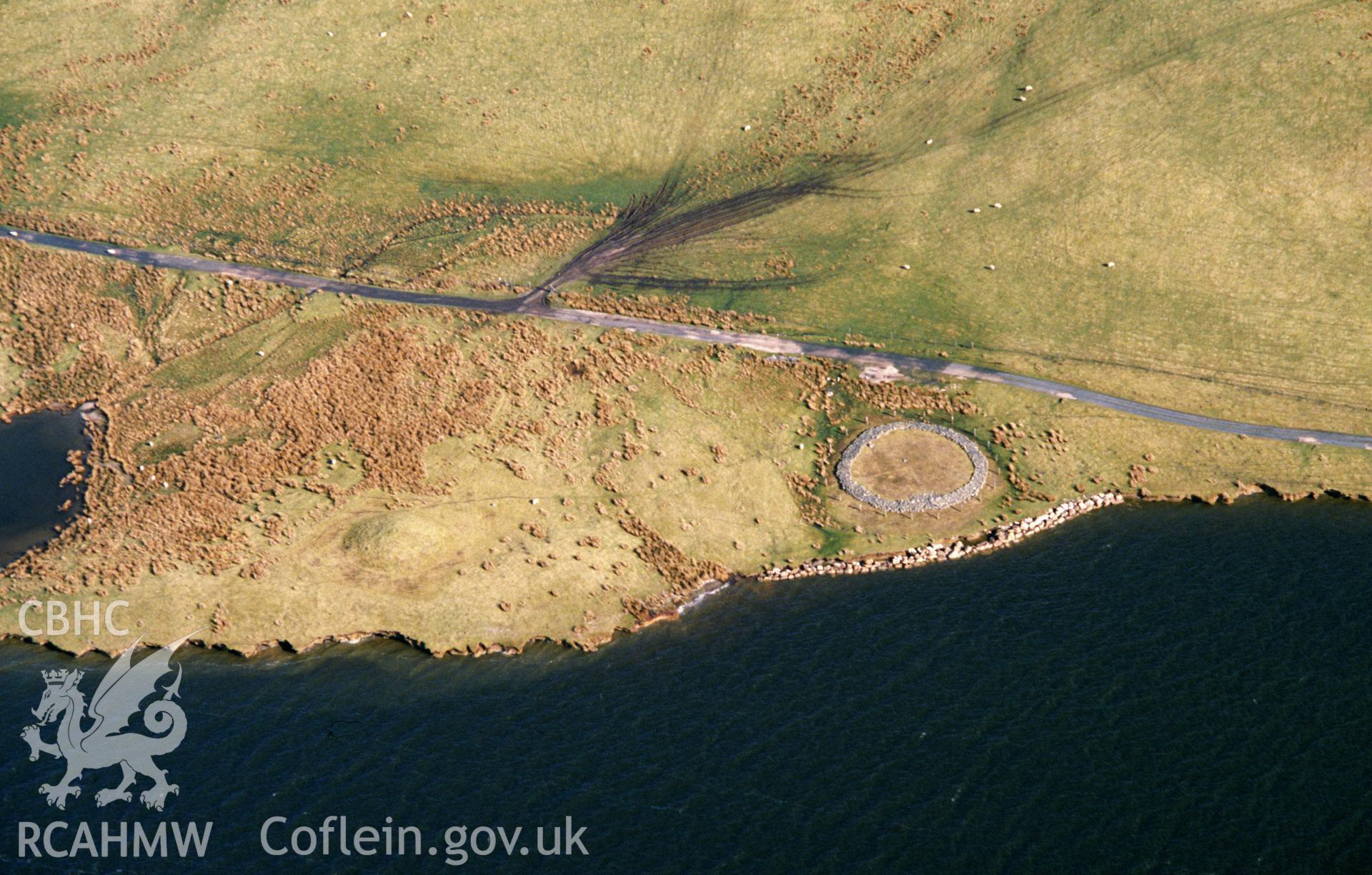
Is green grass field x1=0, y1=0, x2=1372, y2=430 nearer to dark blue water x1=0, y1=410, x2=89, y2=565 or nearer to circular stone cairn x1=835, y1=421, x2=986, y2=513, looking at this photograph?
circular stone cairn x1=835, y1=421, x2=986, y2=513

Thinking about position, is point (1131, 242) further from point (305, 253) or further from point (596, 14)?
point (305, 253)

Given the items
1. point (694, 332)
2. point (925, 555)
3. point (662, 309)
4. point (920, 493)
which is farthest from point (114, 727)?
point (920, 493)

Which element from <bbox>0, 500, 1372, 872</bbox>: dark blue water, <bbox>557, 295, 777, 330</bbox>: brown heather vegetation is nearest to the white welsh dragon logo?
<bbox>0, 500, 1372, 872</bbox>: dark blue water

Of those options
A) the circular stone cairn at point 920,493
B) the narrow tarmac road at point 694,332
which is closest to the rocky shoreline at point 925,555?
the circular stone cairn at point 920,493

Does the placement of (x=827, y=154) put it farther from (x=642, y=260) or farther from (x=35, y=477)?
(x=35, y=477)

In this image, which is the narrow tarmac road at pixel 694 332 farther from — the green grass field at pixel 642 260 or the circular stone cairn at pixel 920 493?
the circular stone cairn at pixel 920 493

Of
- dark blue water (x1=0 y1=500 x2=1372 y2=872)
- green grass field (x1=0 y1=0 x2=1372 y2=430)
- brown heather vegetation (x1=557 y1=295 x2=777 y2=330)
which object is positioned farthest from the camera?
brown heather vegetation (x1=557 y1=295 x2=777 y2=330)

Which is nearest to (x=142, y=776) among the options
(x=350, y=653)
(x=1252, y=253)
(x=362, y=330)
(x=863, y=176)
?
(x=350, y=653)
